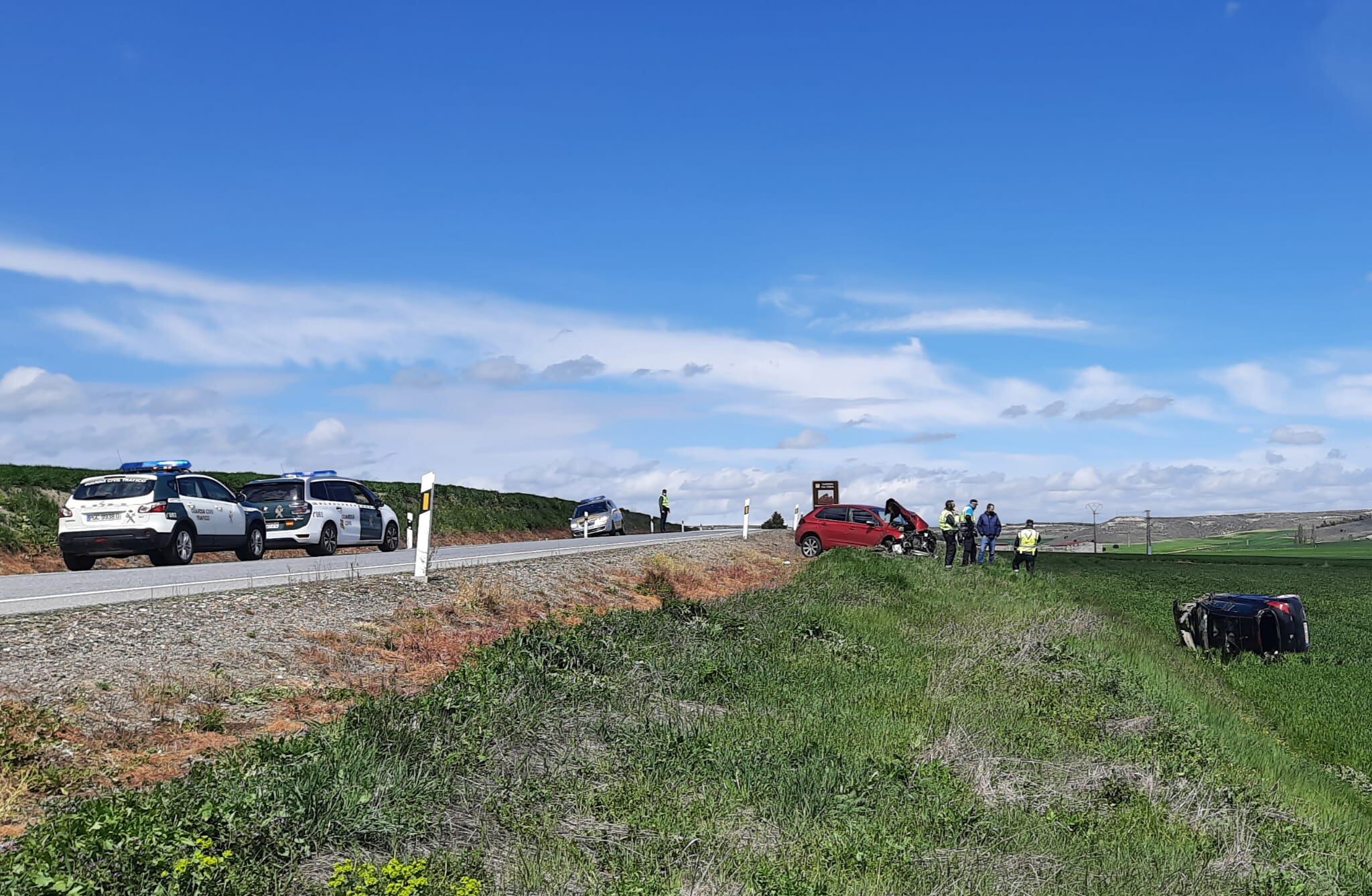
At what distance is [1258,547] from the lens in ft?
281

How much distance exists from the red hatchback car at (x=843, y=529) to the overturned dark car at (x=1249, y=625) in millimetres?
15323

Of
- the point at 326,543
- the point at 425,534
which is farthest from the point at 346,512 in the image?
the point at 425,534

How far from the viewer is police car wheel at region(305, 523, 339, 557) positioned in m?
25.2

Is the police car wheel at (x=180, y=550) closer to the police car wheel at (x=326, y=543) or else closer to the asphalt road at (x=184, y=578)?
the asphalt road at (x=184, y=578)

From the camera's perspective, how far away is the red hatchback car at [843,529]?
111 ft

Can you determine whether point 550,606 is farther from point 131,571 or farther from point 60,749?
point 60,749

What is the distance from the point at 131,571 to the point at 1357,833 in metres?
17.0

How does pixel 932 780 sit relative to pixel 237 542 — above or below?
below

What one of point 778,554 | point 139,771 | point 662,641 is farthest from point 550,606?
point 778,554

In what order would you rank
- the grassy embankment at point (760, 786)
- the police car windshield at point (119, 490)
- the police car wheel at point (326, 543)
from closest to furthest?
the grassy embankment at point (760, 786) → the police car windshield at point (119, 490) → the police car wheel at point (326, 543)

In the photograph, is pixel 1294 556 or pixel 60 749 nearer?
pixel 60 749

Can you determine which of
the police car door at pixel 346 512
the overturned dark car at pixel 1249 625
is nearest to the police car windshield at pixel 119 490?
the police car door at pixel 346 512

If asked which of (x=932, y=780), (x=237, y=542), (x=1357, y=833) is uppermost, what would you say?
(x=237, y=542)

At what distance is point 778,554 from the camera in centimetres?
3375
